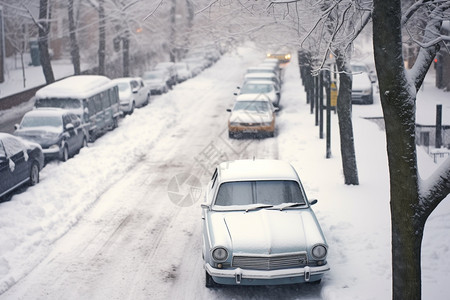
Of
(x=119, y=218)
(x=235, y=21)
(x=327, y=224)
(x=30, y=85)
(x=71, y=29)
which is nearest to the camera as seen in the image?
(x=327, y=224)

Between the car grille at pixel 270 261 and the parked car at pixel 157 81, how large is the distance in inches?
1076

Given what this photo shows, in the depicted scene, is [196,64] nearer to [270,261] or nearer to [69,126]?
[69,126]

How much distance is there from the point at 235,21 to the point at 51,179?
7.88 meters

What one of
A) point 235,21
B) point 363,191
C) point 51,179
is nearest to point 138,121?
point 235,21

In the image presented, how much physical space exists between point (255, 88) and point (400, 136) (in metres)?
21.1

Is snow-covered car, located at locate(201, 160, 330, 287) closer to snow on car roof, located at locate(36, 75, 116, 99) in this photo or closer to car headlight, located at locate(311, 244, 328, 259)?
car headlight, located at locate(311, 244, 328, 259)

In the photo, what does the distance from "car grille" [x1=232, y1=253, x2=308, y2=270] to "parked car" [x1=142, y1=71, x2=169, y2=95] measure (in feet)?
89.7

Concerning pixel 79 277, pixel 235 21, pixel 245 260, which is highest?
pixel 235 21

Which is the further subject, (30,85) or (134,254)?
(30,85)

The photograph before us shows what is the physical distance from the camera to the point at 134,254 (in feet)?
35.4

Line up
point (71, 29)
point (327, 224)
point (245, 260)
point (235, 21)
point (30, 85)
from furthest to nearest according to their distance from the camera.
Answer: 1. point (30, 85)
2. point (71, 29)
3. point (235, 21)
4. point (327, 224)
5. point (245, 260)

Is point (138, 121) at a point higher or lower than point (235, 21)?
lower

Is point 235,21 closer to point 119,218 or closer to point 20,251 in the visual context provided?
point 119,218

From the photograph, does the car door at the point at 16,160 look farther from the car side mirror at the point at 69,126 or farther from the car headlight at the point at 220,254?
the car headlight at the point at 220,254
